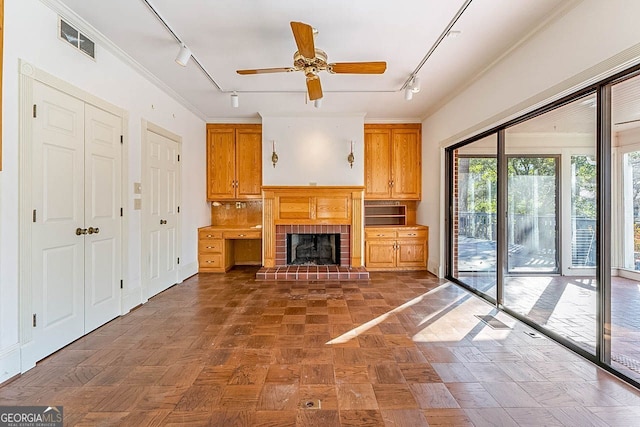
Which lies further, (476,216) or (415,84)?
(476,216)

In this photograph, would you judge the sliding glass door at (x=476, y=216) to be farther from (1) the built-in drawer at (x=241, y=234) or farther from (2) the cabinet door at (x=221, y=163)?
(2) the cabinet door at (x=221, y=163)

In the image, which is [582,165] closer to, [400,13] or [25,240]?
[400,13]

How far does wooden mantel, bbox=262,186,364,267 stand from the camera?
17.6 feet

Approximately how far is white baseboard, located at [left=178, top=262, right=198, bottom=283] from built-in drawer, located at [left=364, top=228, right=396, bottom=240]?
314 centimetres

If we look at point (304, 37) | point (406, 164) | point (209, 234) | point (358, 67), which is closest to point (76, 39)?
point (304, 37)

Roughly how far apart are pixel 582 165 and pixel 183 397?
3627mm

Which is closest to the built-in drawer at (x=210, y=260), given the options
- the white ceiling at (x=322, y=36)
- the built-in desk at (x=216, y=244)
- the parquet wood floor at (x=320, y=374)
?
the built-in desk at (x=216, y=244)

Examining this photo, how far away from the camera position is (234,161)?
5.88m

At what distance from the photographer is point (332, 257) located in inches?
229

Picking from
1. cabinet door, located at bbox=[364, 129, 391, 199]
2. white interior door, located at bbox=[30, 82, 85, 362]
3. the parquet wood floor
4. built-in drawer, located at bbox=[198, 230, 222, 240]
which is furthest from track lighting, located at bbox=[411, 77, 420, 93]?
built-in drawer, located at bbox=[198, 230, 222, 240]

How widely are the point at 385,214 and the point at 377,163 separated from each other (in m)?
1.09

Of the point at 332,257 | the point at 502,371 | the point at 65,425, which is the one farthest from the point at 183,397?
the point at 332,257

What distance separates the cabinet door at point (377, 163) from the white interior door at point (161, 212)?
3.38 m

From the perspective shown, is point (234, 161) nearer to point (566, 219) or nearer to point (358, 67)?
point (358, 67)
